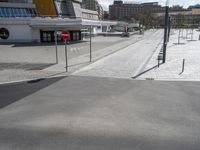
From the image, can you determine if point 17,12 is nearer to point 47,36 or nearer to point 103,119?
point 47,36

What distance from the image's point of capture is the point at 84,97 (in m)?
10.8

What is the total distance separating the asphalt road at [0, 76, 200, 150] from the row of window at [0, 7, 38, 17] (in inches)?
1687

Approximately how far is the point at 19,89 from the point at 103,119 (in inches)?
236

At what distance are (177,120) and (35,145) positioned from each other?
4.79 m

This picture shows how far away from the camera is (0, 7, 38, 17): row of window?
164ft

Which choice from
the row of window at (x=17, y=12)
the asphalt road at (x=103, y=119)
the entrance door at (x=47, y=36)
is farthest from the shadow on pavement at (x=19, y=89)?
the row of window at (x=17, y=12)

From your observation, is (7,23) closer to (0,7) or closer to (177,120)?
(0,7)

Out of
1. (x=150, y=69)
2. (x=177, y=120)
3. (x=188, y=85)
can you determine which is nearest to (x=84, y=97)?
(x=177, y=120)

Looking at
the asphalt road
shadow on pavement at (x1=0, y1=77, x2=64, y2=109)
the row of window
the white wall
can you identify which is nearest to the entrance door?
the white wall

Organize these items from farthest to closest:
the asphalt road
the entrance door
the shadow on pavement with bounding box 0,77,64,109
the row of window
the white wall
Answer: the row of window → the entrance door → the white wall → the shadow on pavement with bounding box 0,77,64,109 → the asphalt road

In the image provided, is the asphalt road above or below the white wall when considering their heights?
below

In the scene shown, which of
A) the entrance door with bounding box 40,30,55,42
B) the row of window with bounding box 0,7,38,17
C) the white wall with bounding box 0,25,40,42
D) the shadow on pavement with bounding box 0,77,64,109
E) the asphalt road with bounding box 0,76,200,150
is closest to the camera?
the asphalt road with bounding box 0,76,200,150

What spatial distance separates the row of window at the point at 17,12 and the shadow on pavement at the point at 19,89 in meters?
40.9

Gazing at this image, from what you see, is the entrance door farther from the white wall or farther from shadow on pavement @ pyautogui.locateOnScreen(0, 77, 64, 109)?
shadow on pavement @ pyautogui.locateOnScreen(0, 77, 64, 109)
